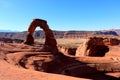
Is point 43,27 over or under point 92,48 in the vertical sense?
over

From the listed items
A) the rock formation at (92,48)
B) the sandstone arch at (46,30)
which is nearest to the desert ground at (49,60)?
the sandstone arch at (46,30)

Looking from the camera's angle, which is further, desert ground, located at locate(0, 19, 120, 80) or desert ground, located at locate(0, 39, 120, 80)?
desert ground, located at locate(0, 19, 120, 80)

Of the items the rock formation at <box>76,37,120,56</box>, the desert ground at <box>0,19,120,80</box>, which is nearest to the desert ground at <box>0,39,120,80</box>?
the desert ground at <box>0,19,120,80</box>

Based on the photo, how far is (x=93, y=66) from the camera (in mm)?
34125

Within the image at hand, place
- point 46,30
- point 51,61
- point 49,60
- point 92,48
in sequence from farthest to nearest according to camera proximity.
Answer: point 92,48 → point 46,30 → point 51,61 → point 49,60

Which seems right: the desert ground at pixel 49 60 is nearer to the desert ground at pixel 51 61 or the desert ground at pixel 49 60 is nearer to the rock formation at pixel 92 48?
the desert ground at pixel 51 61

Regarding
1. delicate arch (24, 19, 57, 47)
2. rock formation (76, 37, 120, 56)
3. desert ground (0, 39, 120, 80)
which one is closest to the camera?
desert ground (0, 39, 120, 80)

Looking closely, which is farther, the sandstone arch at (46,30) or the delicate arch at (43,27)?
the delicate arch at (43,27)

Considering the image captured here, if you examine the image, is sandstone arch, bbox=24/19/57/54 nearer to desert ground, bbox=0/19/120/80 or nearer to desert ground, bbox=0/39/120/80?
desert ground, bbox=0/19/120/80

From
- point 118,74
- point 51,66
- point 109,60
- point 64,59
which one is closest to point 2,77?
point 51,66

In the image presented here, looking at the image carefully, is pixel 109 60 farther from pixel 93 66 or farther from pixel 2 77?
pixel 2 77

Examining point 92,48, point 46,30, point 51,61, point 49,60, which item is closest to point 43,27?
point 46,30

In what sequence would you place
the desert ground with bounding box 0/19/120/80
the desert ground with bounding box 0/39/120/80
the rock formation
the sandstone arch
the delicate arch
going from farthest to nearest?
1. the rock formation
2. the delicate arch
3. the sandstone arch
4. the desert ground with bounding box 0/19/120/80
5. the desert ground with bounding box 0/39/120/80

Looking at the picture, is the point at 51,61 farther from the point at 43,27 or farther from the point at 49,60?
the point at 43,27
